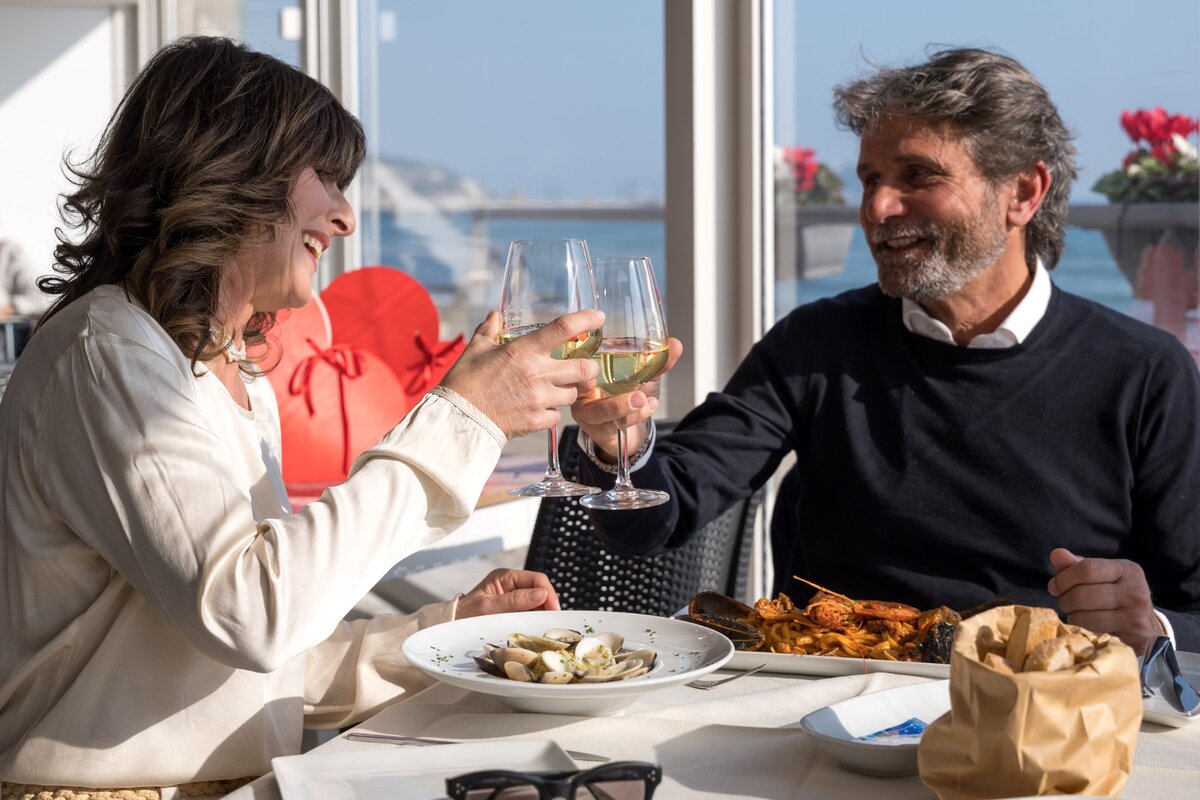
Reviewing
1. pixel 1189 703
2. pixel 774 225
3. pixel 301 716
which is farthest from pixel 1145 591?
pixel 774 225

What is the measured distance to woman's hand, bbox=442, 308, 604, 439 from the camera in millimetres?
1251

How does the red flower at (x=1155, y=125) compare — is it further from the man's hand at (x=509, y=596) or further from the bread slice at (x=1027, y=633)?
the bread slice at (x=1027, y=633)

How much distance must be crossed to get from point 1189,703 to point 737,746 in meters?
0.42

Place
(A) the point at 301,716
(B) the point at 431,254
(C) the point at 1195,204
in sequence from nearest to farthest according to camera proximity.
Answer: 1. (A) the point at 301,716
2. (C) the point at 1195,204
3. (B) the point at 431,254

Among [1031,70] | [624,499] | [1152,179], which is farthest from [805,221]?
[624,499]

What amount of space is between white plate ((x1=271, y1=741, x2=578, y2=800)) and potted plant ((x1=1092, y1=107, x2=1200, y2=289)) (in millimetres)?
2022

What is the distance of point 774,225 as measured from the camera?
318cm

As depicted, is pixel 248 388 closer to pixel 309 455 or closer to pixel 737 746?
pixel 737 746

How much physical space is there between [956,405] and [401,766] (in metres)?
1.36

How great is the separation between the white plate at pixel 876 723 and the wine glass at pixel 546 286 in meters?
0.37

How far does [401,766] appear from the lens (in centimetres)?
102

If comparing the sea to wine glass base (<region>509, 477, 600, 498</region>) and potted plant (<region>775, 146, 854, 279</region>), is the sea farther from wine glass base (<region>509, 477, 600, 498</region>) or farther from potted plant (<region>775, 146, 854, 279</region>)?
wine glass base (<region>509, 477, 600, 498</region>)

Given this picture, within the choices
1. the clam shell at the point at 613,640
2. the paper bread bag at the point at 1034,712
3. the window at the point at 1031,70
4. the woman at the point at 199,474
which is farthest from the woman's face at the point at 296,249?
the window at the point at 1031,70

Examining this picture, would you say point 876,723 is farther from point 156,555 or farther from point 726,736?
point 156,555
